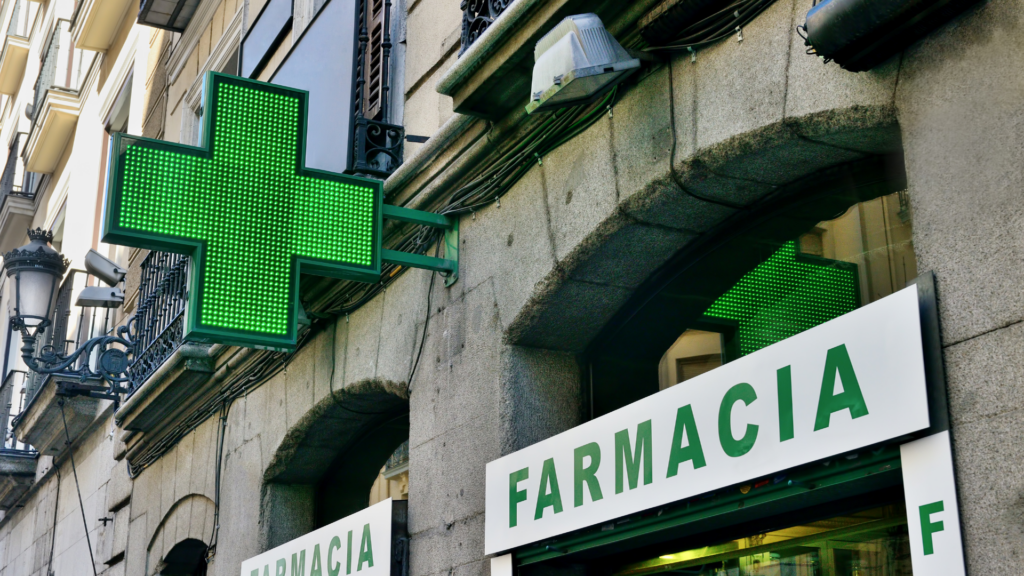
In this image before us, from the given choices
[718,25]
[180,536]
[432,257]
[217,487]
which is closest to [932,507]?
[718,25]

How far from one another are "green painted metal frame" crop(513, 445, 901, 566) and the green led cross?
180cm

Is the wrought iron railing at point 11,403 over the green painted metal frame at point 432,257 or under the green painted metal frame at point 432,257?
over

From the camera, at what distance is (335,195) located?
20.9ft

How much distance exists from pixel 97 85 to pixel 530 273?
49.3 ft

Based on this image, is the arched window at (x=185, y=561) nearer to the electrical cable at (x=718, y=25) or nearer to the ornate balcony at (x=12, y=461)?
the ornate balcony at (x=12, y=461)

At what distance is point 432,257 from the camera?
6.93 meters

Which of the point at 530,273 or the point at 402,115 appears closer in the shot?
the point at 530,273

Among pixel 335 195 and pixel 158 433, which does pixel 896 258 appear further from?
pixel 158 433

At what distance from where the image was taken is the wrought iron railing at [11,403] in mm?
19284

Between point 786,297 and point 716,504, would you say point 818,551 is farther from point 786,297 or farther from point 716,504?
point 786,297

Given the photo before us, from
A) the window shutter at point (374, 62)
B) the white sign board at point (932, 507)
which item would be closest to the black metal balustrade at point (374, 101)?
the window shutter at point (374, 62)

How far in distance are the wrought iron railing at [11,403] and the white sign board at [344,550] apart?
12370 millimetres

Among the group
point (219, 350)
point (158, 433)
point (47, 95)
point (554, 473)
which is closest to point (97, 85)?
point (47, 95)

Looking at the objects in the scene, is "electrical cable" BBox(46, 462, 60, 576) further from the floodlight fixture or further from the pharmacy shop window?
the floodlight fixture
